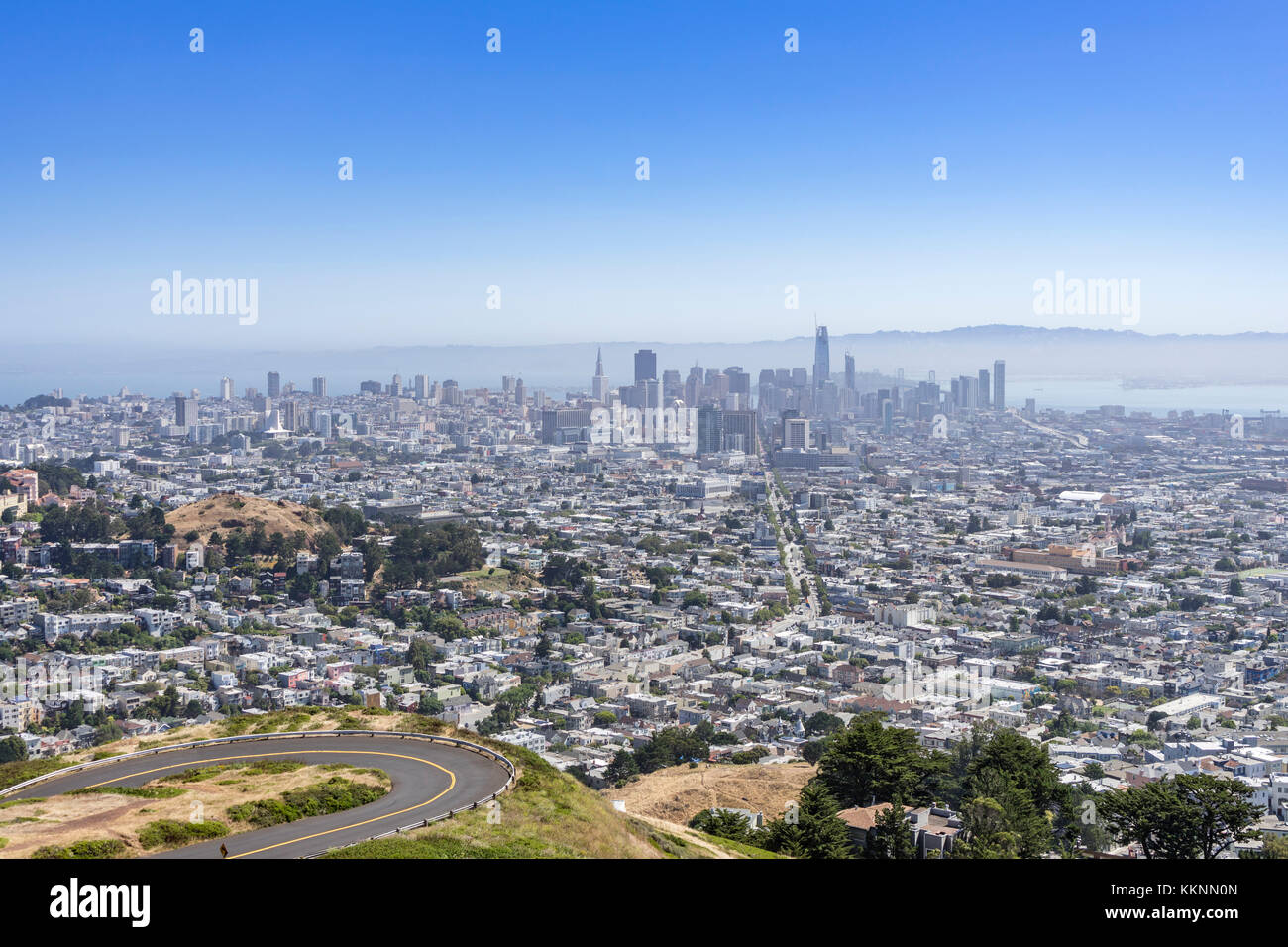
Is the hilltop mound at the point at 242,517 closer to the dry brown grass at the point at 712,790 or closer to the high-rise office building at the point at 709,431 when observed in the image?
the dry brown grass at the point at 712,790

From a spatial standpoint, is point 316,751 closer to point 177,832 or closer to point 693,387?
point 177,832

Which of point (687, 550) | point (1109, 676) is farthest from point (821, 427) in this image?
point (1109, 676)

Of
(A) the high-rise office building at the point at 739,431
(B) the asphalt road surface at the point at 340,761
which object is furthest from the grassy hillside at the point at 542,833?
(A) the high-rise office building at the point at 739,431

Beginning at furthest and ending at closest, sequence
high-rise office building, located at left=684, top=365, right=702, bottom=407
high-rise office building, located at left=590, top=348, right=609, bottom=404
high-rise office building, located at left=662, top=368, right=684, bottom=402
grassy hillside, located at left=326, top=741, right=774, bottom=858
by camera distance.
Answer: high-rise office building, located at left=590, top=348, right=609, bottom=404, high-rise office building, located at left=662, top=368, right=684, bottom=402, high-rise office building, located at left=684, top=365, right=702, bottom=407, grassy hillside, located at left=326, top=741, right=774, bottom=858

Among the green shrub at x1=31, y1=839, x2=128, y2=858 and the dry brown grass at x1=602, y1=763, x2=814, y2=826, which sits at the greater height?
the green shrub at x1=31, y1=839, x2=128, y2=858

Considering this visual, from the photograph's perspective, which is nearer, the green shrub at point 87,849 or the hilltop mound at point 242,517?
the green shrub at point 87,849

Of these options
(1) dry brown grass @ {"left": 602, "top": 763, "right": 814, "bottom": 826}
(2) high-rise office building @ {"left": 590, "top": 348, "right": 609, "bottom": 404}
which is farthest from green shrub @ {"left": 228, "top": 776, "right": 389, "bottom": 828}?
(2) high-rise office building @ {"left": 590, "top": 348, "right": 609, "bottom": 404}

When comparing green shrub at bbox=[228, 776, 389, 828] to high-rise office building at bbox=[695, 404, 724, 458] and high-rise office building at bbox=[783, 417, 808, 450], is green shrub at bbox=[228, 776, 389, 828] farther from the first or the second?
high-rise office building at bbox=[783, 417, 808, 450]
